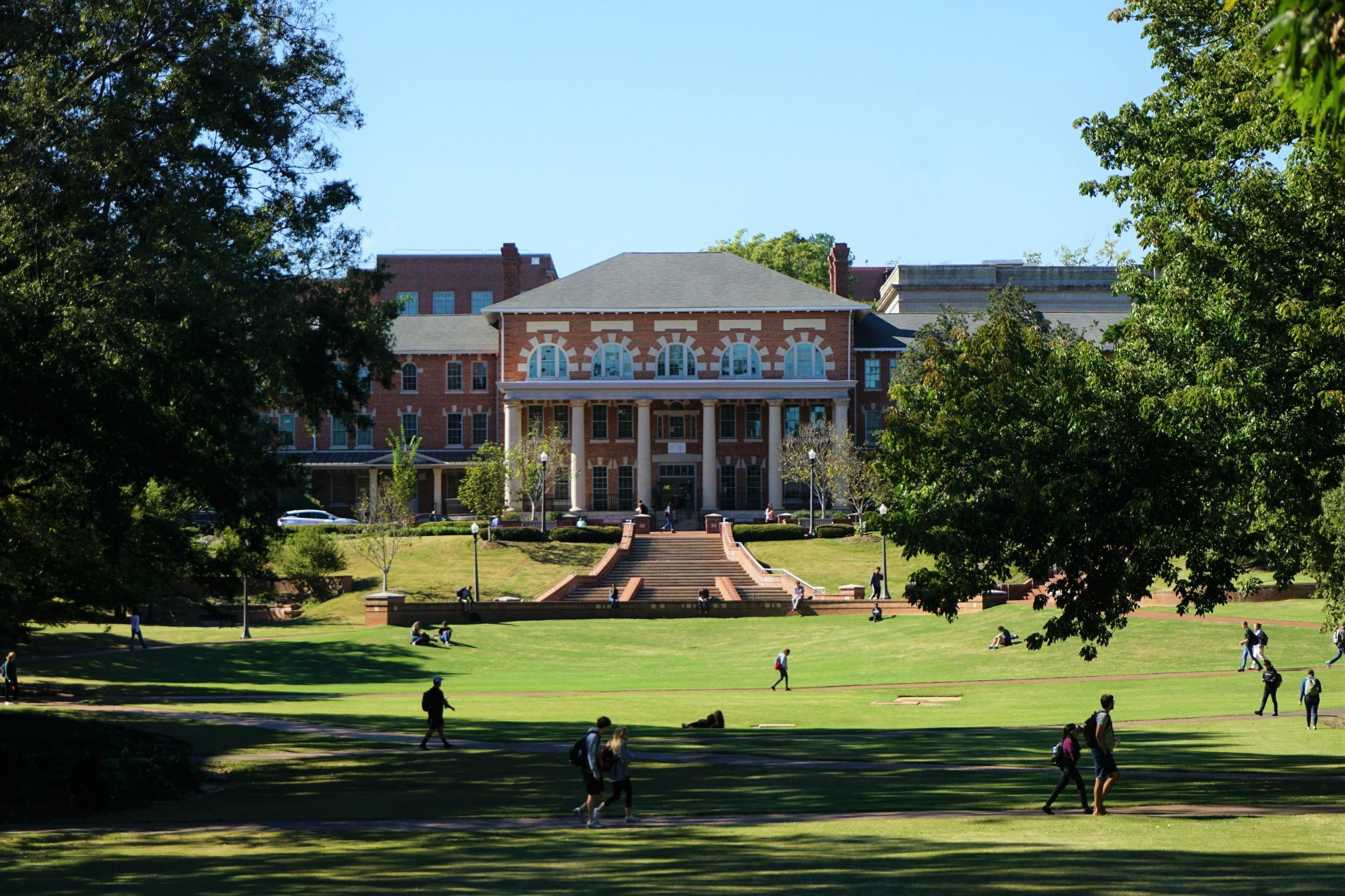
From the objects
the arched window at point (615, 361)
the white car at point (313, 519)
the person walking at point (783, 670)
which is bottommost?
the person walking at point (783, 670)

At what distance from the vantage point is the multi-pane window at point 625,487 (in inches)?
3073

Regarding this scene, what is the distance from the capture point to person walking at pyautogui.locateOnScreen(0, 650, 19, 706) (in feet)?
107

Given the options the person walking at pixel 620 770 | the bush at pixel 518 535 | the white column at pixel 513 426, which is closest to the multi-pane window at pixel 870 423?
the white column at pixel 513 426

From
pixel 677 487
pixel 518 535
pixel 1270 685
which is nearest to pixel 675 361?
pixel 677 487

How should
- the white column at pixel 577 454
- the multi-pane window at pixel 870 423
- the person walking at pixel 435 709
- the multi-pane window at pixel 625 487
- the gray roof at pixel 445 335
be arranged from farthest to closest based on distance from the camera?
the gray roof at pixel 445 335 < the multi-pane window at pixel 870 423 < the multi-pane window at pixel 625 487 < the white column at pixel 577 454 < the person walking at pixel 435 709

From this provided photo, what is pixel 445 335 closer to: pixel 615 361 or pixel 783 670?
pixel 615 361

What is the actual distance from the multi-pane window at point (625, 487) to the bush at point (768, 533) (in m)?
12.3

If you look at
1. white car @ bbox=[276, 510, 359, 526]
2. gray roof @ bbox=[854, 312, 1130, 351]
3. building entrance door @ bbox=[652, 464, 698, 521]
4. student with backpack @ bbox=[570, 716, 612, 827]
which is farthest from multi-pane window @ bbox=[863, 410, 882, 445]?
student with backpack @ bbox=[570, 716, 612, 827]

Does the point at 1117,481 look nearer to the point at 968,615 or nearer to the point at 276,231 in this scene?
the point at 276,231

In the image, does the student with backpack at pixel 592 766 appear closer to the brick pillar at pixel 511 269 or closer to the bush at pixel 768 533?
the bush at pixel 768 533

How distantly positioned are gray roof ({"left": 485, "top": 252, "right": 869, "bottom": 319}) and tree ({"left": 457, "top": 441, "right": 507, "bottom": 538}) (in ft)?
37.8

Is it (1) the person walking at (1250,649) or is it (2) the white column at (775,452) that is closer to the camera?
(1) the person walking at (1250,649)

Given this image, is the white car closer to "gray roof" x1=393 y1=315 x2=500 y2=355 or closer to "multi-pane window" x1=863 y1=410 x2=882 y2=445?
"gray roof" x1=393 y1=315 x2=500 y2=355

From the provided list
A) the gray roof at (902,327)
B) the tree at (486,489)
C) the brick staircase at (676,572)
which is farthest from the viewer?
the gray roof at (902,327)
